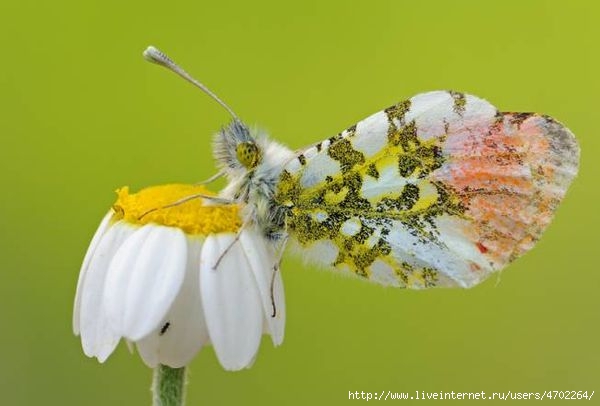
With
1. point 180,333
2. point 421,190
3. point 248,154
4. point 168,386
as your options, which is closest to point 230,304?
point 180,333

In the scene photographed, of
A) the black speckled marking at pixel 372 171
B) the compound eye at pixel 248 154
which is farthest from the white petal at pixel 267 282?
the black speckled marking at pixel 372 171

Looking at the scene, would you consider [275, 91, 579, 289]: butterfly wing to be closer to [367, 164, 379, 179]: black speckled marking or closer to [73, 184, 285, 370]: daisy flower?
[367, 164, 379, 179]: black speckled marking

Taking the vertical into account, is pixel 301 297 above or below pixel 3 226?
below

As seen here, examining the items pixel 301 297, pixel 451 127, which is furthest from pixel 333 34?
pixel 451 127

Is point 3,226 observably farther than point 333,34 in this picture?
No

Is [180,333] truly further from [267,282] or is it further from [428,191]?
[428,191]

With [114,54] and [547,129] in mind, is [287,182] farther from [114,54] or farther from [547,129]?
[114,54]

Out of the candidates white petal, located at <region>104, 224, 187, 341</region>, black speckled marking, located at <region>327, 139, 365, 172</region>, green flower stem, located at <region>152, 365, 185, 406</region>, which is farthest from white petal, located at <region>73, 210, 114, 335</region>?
black speckled marking, located at <region>327, 139, 365, 172</region>
